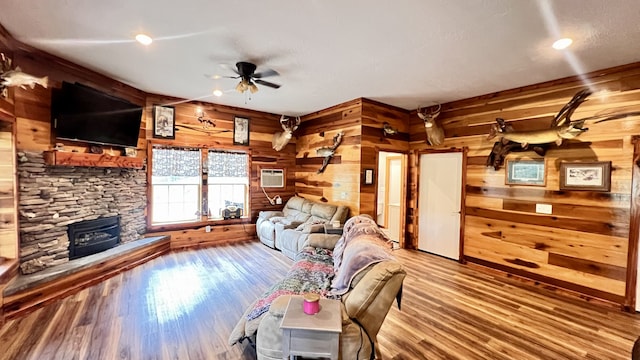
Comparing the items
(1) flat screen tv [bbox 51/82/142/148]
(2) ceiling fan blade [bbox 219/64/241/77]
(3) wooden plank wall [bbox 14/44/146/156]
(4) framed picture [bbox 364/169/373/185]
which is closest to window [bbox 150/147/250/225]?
(1) flat screen tv [bbox 51/82/142/148]

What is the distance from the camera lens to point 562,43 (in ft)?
8.38

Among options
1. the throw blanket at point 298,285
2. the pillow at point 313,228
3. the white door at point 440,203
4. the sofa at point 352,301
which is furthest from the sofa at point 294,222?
the sofa at point 352,301

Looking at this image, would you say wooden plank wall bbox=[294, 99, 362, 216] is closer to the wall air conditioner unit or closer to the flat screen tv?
the wall air conditioner unit

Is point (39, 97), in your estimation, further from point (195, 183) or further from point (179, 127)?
point (195, 183)

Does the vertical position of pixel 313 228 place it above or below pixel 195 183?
below

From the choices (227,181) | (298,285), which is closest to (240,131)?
(227,181)

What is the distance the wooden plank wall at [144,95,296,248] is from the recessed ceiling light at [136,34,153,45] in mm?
2304

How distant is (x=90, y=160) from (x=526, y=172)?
6230mm

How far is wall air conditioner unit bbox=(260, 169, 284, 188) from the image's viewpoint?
6039 millimetres

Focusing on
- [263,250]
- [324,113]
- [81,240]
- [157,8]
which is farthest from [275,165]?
[157,8]

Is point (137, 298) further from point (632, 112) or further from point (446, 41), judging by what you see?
point (632, 112)

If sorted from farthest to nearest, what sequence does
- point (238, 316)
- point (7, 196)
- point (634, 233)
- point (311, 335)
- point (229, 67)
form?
1. point (229, 67)
2. point (634, 233)
3. point (7, 196)
4. point (238, 316)
5. point (311, 335)

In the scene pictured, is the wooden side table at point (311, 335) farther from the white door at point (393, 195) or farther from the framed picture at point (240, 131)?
the framed picture at point (240, 131)

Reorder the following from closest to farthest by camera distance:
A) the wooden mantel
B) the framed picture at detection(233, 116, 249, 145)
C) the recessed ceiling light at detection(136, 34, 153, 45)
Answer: the recessed ceiling light at detection(136, 34, 153, 45) → the wooden mantel → the framed picture at detection(233, 116, 249, 145)
